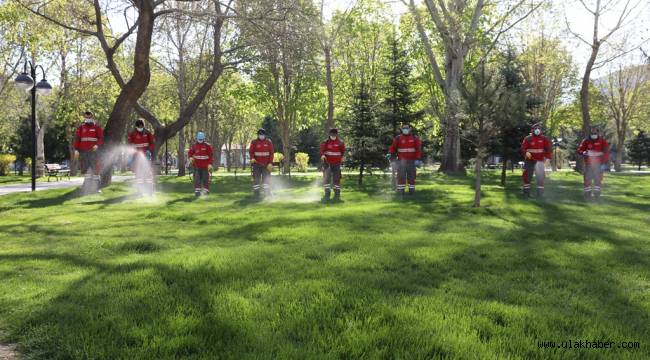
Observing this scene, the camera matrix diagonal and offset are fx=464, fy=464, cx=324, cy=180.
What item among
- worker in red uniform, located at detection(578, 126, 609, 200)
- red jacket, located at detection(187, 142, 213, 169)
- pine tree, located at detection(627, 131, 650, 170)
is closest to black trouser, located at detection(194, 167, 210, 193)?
red jacket, located at detection(187, 142, 213, 169)

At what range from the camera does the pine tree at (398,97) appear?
20.7 m

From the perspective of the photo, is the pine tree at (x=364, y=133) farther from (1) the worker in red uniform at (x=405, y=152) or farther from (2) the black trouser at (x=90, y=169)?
(2) the black trouser at (x=90, y=169)

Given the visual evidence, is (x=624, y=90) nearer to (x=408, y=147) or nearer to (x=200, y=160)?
(x=408, y=147)

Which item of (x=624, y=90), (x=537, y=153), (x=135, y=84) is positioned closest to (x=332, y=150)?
(x=537, y=153)

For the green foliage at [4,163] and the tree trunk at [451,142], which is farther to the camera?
the green foliage at [4,163]

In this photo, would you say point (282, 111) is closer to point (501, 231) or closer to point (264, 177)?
point (264, 177)

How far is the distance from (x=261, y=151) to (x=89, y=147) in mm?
5123

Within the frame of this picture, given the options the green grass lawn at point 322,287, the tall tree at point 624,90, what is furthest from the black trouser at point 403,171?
the tall tree at point 624,90

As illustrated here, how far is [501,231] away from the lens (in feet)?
26.0

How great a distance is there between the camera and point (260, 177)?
1412 cm

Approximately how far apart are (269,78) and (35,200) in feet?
70.0

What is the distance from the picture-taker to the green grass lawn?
10.5 ft

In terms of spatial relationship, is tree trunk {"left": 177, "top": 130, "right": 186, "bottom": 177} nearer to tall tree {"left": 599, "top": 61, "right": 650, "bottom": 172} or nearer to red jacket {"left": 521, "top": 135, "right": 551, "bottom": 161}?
red jacket {"left": 521, "top": 135, "right": 551, "bottom": 161}

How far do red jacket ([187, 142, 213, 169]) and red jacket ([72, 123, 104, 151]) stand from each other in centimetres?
280
